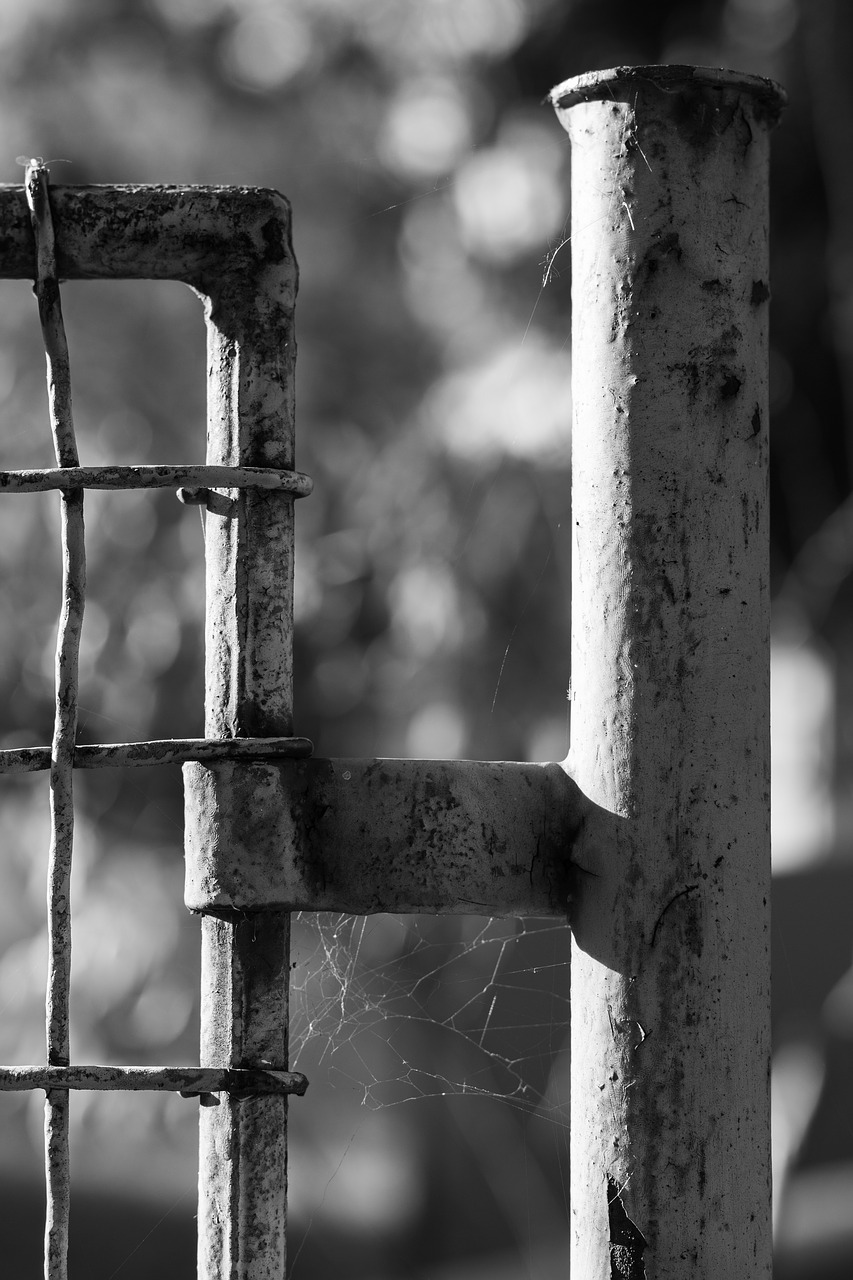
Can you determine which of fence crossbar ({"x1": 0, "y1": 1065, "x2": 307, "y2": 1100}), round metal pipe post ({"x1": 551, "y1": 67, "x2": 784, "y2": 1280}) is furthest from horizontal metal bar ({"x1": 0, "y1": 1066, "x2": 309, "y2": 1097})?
round metal pipe post ({"x1": 551, "y1": 67, "x2": 784, "y2": 1280})

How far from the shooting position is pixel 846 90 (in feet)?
7.69

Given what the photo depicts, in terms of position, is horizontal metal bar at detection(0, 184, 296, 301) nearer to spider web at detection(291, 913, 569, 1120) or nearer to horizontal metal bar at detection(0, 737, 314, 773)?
horizontal metal bar at detection(0, 737, 314, 773)

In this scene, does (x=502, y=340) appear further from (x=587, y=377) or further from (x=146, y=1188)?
(x=587, y=377)

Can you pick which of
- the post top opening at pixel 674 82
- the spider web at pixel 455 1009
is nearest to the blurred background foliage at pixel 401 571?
the spider web at pixel 455 1009

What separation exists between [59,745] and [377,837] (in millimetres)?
106

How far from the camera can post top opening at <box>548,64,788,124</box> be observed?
0.40 metres

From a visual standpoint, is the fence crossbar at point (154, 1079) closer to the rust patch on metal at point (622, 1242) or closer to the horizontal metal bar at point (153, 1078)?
the horizontal metal bar at point (153, 1078)

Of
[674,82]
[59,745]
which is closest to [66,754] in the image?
[59,745]

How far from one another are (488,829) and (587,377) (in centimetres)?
16

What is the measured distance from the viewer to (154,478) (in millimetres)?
Answer: 395

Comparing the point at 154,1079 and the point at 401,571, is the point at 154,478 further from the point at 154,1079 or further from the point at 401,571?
the point at 401,571

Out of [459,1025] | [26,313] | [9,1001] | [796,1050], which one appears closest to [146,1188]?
[9,1001]

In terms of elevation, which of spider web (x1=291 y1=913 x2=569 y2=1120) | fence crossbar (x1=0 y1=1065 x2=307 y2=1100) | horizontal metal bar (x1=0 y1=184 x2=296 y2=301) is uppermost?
horizontal metal bar (x1=0 y1=184 x2=296 y2=301)

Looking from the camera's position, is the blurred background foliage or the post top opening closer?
the post top opening
